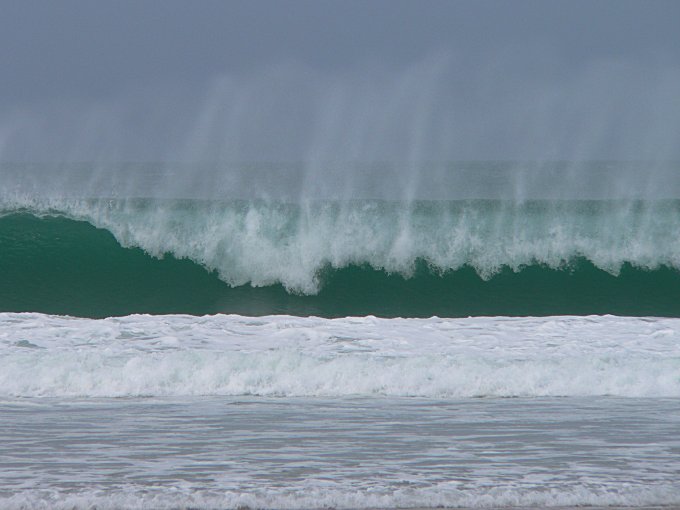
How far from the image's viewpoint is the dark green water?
1408 cm

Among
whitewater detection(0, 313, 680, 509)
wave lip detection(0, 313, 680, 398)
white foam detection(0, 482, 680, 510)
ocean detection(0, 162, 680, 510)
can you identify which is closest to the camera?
white foam detection(0, 482, 680, 510)

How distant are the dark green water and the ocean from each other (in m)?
0.05

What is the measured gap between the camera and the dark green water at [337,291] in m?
14.1

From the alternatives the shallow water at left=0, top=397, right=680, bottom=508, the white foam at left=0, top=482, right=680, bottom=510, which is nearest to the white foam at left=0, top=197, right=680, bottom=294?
the shallow water at left=0, top=397, right=680, bottom=508

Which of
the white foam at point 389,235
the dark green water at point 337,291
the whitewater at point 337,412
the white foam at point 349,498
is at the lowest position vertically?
the white foam at point 349,498

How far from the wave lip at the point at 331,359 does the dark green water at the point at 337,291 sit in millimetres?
3438

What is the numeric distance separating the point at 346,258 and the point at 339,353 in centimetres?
595

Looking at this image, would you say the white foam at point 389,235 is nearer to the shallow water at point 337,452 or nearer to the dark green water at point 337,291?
the dark green water at point 337,291

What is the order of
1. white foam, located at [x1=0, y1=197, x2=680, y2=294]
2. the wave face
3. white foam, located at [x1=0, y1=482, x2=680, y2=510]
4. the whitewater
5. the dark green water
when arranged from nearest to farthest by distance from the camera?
white foam, located at [x1=0, y1=482, x2=680, y2=510], the whitewater, the dark green water, the wave face, white foam, located at [x1=0, y1=197, x2=680, y2=294]

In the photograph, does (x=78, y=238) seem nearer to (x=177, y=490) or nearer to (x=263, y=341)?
(x=263, y=341)

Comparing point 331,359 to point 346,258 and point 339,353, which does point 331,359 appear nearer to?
point 339,353

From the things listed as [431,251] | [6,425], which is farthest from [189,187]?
[6,425]

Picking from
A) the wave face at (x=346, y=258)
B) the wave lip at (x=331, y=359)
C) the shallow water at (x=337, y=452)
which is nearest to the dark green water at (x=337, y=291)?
the wave face at (x=346, y=258)

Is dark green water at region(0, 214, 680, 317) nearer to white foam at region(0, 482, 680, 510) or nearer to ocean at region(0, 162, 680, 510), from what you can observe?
ocean at region(0, 162, 680, 510)
